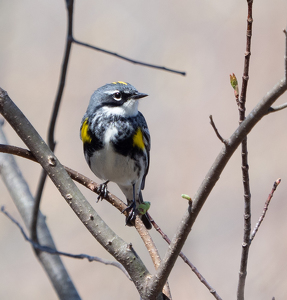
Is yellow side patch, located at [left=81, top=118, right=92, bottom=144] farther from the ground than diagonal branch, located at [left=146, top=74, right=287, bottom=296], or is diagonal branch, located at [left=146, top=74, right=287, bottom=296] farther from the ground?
yellow side patch, located at [left=81, top=118, right=92, bottom=144]

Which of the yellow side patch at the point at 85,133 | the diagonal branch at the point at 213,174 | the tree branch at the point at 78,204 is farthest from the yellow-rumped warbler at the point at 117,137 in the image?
the diagonal branch at the point at 213,174

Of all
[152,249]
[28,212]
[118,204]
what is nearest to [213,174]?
[152,249]

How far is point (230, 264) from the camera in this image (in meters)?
5.03

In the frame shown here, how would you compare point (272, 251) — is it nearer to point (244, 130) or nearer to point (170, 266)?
point (170, 266)

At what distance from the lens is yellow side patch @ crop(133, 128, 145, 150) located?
3.92 metres

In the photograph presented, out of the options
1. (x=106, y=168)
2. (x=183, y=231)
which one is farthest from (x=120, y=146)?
(x=183, y=231)

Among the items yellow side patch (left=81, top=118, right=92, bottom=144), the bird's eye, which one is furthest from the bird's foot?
the bird's eye

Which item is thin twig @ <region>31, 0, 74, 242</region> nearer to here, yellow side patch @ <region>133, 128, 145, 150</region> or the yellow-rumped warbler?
the yellow-rumped warbler

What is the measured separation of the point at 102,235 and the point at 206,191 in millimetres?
637

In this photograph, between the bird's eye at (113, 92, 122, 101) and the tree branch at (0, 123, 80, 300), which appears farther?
the bird's eye at (113, 92, 122, 101)

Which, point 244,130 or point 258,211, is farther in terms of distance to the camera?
point 258,211

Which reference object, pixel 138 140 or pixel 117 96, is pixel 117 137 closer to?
pixel 138 140

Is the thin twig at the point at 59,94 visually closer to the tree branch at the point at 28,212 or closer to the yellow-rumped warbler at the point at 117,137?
the tree branch at the point at 28,212

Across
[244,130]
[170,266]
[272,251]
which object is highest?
[272,251]
